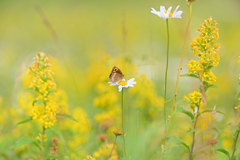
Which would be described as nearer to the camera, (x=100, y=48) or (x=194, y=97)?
(x=194, y=97)

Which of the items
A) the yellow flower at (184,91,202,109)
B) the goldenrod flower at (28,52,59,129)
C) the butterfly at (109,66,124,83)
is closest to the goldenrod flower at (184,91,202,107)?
the yellow flower at (184,91,202,109)

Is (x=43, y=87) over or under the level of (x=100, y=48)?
under

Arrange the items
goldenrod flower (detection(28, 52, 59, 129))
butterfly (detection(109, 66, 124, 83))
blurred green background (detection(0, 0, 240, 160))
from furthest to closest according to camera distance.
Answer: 1. blurred green background (detection(0, 0, 240, 160))
2. butterfly (detection(109, 66, 124, 83))
3. goldenrod flower (detection(28, 52, 59, 129))

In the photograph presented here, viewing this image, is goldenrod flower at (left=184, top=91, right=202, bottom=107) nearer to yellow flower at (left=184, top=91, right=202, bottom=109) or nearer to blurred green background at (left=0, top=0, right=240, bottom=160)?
yellow flower at (left=184, top=91, right=202, bottom=109)

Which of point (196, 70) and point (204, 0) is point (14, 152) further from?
point (204, 0)

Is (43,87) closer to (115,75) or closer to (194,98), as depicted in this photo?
(115,75)

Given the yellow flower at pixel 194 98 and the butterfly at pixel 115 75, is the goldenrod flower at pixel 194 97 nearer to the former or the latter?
the yellow flower at pixel 194 98

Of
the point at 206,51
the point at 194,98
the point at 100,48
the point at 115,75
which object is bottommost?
the point at 194,98

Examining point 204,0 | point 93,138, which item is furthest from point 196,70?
point 204,0

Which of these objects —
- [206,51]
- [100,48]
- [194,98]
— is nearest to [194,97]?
[194,98]

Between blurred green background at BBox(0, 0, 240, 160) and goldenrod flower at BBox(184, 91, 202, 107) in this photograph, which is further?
blurred green background at BBox(0, 0, 240, 160)
